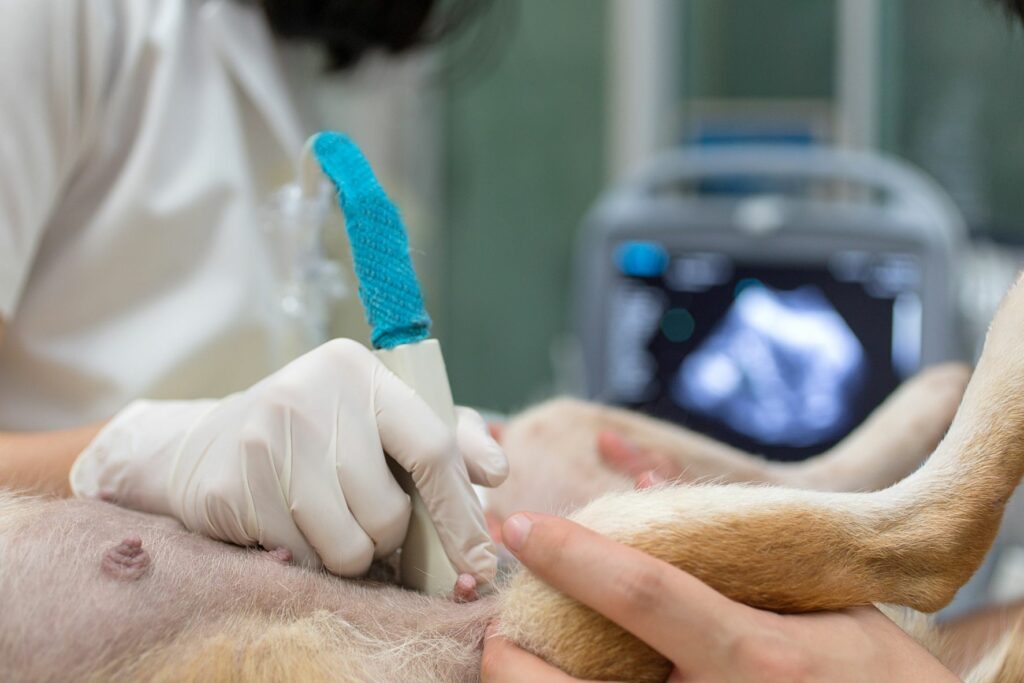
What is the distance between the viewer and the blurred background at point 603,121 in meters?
1.90

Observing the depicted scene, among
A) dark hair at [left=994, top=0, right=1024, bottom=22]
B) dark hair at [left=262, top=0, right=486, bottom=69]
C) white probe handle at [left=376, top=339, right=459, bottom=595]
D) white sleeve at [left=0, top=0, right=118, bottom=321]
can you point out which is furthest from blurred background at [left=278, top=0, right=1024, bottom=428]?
white probe handle at [left=376, top=339, right=459, bottom=595]

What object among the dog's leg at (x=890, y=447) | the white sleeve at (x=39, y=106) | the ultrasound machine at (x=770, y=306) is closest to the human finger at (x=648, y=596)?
the dog's leg at (x=890, y=447)

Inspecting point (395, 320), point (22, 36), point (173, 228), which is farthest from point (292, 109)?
point (395, 320)

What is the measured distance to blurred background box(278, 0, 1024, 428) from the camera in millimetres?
1898

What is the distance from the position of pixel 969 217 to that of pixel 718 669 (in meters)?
1.73

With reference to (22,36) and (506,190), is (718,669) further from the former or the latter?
(506,190)

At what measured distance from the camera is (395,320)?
0.56m

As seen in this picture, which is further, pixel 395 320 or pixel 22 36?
pixel 22 36

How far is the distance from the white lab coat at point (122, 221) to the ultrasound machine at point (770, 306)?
0.74 metres

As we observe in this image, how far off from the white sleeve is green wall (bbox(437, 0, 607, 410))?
1673 millimetres

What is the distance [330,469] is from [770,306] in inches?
43.9

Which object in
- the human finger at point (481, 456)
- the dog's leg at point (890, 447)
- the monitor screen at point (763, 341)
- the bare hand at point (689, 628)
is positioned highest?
the human finger at point (481, 456)

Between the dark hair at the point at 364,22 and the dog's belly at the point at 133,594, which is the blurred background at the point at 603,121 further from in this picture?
the dog's belly at the point at 133,594

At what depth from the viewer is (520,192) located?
2.57 meters
